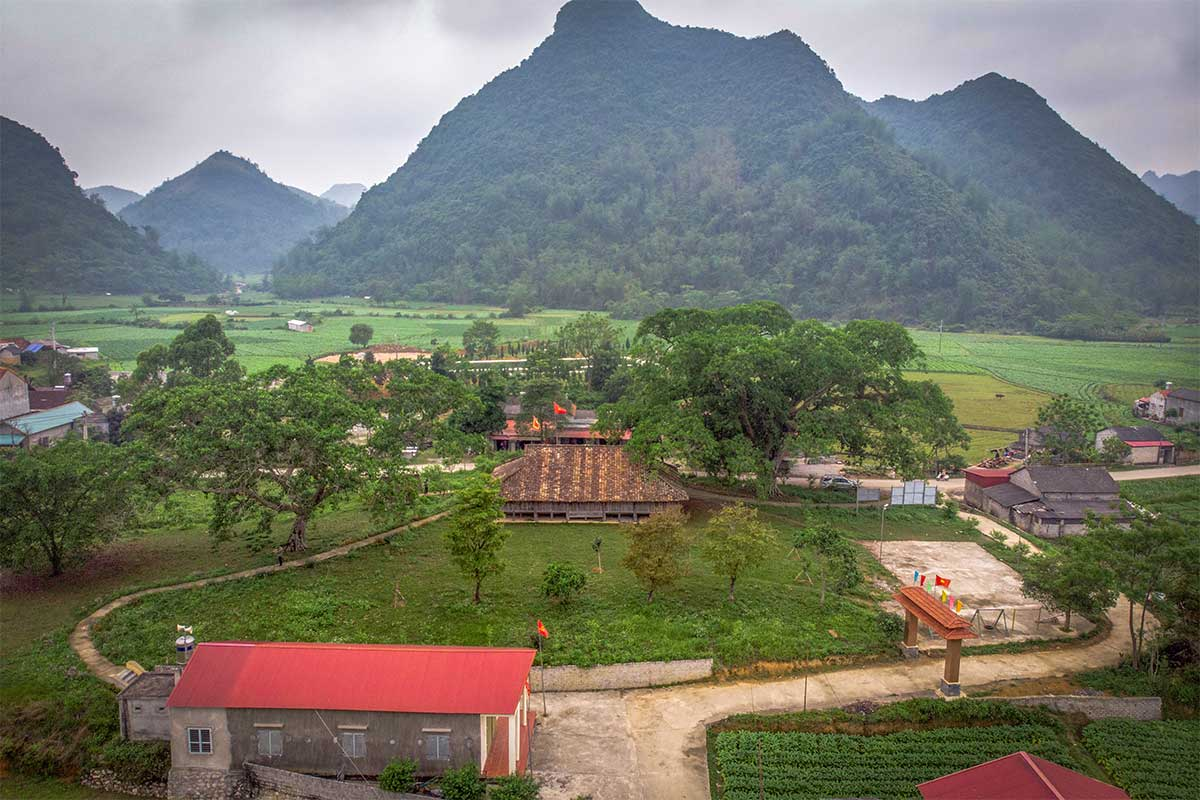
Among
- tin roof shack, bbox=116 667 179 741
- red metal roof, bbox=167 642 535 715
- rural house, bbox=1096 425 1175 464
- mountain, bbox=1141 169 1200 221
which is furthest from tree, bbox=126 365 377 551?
mountain, bbox=1141 169 1200 221

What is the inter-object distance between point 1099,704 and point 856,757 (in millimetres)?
6635

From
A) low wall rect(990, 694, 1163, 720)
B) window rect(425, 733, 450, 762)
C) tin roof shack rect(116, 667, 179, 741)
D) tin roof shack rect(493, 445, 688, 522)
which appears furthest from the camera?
tin roof shack rect(493, 445, 688, 522)

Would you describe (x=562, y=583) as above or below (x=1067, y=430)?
below

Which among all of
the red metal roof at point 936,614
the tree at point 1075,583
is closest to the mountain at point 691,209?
the tree at point 1075,583

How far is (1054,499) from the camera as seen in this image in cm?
3152

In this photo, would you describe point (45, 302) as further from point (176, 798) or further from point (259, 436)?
point (176, 798)

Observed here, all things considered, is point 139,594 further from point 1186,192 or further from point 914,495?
point 1186,192

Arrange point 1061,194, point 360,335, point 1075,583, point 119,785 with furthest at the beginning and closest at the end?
point 1061,194, point 360,335, point 1075,583, point 119,785

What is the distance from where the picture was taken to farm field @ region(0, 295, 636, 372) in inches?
2618

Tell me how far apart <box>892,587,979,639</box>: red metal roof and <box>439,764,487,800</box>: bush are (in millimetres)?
10904

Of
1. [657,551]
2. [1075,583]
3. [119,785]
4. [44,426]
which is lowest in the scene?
[119,785]

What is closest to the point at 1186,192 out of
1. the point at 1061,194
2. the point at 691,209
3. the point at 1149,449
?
the point at 1061,194

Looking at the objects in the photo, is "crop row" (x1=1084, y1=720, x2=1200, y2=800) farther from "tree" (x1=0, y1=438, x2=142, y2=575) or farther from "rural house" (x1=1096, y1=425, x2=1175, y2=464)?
"rural house" (x1=1096, y1=425, x2=1175, y2=464)

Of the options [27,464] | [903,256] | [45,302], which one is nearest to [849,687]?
[27,464]
